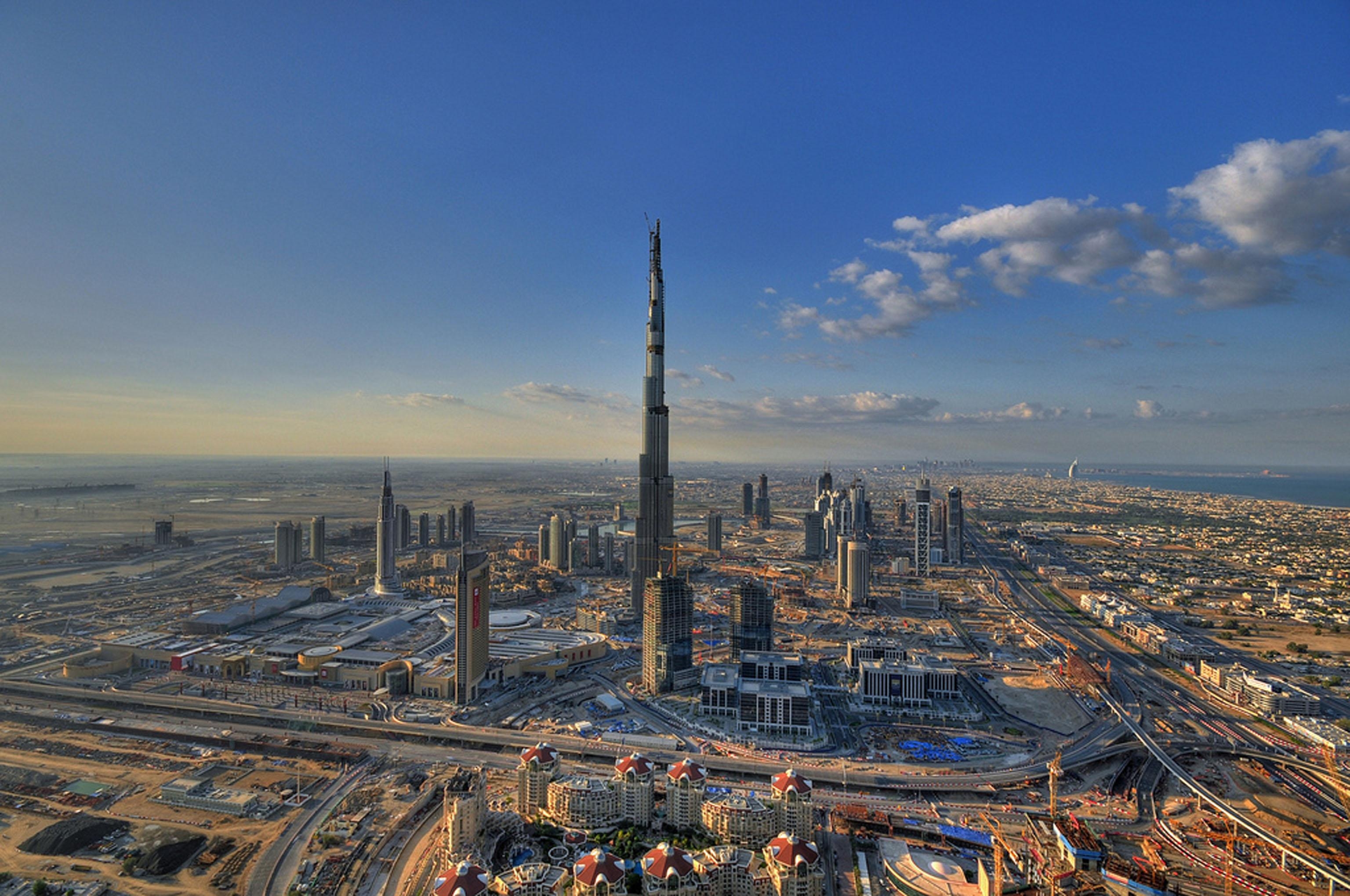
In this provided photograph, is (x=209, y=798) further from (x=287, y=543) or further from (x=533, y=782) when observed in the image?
(x=287, y=543)

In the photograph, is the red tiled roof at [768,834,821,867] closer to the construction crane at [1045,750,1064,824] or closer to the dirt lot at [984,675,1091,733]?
the construction crane at [1045,750,1064,824]

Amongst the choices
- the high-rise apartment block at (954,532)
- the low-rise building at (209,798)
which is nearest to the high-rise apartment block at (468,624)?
the low-rise building at (209,798)

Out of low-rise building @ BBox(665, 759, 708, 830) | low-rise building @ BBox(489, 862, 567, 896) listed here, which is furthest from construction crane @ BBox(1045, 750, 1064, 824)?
low-rise building @ BBox(489, 862, 567, 896)

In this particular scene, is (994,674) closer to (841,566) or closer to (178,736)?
(841,566)

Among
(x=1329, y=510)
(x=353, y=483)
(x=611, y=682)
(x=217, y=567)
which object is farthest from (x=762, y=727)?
(x=1329, y=510)

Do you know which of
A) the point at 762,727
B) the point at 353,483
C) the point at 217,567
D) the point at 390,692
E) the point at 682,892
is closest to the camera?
the point at 682,892

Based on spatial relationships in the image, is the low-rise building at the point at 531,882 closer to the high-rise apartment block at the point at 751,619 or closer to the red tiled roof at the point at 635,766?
the red tiled roof at the point at 635,766
